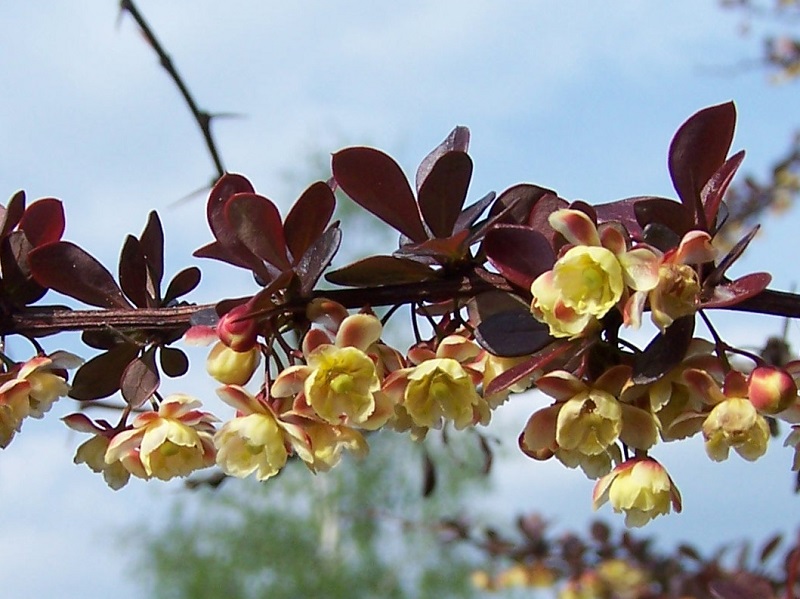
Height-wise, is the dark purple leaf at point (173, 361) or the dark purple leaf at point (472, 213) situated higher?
the dark purple leaf at point (472, 213)

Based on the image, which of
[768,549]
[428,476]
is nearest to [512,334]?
[428,476]

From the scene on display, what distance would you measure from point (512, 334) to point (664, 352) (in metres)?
0.09

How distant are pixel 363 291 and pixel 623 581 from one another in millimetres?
2368

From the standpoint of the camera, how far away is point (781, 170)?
369 cm

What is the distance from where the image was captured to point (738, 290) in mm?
496

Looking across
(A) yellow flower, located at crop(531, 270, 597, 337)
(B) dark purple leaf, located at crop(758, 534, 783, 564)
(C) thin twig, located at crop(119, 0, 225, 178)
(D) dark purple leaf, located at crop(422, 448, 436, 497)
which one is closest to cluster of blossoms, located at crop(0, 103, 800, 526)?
(A) yellow flower, located at crop(531, 270, 597, 337)

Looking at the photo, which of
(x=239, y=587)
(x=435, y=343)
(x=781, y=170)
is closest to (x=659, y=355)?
(x=435, y=343)

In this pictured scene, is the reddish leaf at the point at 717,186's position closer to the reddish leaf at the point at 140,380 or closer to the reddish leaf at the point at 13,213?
the reddish leaf at the point at 140,380

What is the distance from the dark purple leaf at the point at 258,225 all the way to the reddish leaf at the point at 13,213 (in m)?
0.21

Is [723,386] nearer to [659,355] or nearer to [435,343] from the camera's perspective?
[659,355]

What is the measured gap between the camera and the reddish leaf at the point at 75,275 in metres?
0.64

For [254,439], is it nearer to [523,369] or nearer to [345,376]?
[345,376]

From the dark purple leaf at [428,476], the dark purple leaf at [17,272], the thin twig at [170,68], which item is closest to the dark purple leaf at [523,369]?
the dark purple leaf at [17,272]

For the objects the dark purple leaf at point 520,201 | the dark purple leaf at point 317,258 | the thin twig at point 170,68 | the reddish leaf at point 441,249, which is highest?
the thin twig at point 170,68
